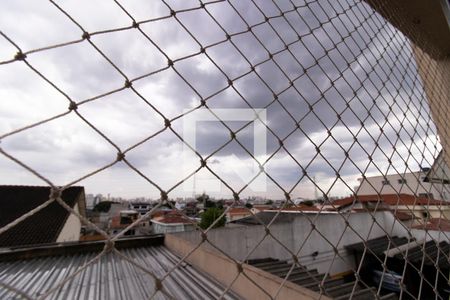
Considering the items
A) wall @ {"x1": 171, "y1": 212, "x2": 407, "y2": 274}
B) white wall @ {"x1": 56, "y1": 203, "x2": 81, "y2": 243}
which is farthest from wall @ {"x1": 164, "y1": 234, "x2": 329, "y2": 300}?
white wall @ {"x1": 56, "y1": 203, "x2": 81, "y2": 243}

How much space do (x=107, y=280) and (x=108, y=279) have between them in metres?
0.02

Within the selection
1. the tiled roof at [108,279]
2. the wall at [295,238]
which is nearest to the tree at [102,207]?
the wall at [295,238]

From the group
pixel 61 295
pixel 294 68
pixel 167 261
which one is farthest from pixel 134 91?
pixel 167 261

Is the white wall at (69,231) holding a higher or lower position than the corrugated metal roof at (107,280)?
lower

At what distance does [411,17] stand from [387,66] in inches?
18.2

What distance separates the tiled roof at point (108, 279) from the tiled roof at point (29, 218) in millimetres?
2157

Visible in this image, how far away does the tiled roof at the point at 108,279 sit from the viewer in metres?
1.25

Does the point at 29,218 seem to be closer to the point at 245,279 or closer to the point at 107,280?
the point at 107,280

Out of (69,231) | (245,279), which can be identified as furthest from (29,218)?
(245,279)

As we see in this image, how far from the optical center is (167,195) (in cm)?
54

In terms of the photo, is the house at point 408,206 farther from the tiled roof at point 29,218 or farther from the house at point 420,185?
the tiled roof at point 29,218

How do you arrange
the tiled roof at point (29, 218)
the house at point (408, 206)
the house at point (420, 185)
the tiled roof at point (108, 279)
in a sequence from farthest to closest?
the tiled roof at point (29, 218), the tiled roof at point (108, 279), the house at point (420, 185), the house at point (408, 206)

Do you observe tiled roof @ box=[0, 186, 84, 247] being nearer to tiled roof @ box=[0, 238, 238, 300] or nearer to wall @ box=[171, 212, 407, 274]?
tiled roof @ box=[0, 238, 238, 300]

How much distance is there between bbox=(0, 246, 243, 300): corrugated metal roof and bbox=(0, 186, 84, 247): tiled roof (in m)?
2.20
